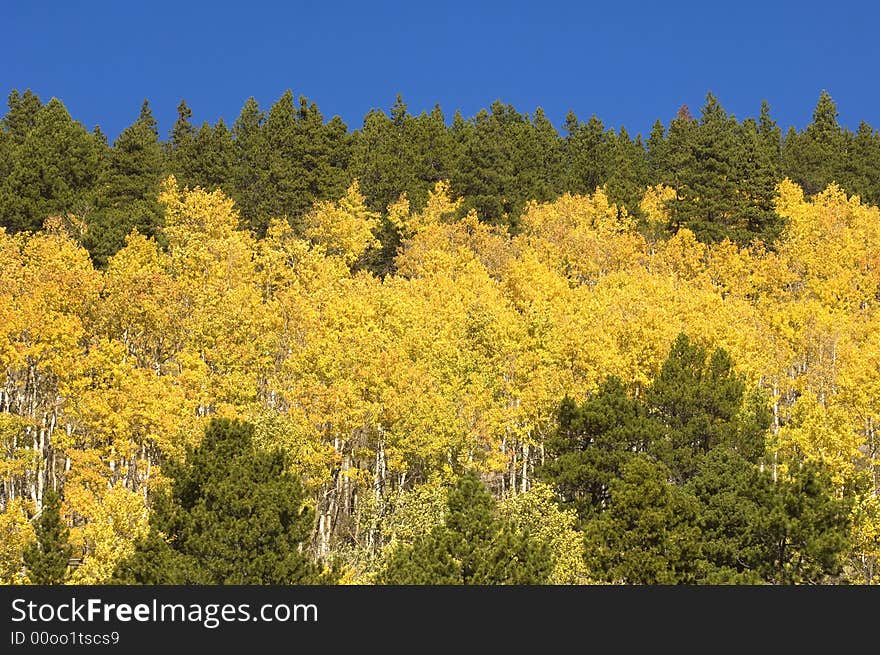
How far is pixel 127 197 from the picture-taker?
95.4 meters

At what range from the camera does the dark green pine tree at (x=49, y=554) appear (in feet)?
117

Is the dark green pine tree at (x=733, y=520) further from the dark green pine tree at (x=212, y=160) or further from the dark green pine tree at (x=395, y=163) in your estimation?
the dark green pine tree at (x=212, y=160)

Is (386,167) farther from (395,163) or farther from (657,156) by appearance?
(657,156)

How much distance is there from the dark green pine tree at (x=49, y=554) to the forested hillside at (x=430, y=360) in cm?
12

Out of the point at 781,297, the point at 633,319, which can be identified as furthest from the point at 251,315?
the point at 781,297

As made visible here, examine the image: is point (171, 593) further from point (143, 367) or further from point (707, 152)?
point (707, 152)

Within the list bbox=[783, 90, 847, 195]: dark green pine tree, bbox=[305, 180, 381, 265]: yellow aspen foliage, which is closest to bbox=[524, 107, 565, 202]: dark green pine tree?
bbox=[305, 180, 381, 265]: yellow aspen foliage

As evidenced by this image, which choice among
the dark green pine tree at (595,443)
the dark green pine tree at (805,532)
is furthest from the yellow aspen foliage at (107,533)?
the dark green pine tree at (805,532)

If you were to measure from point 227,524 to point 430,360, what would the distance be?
22523 millimetres

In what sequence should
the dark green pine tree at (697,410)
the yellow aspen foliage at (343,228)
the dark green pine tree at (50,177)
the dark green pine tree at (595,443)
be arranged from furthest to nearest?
the yellow aspen foliage at (343,228) → the dark green pine tree at (50,177) → the dark green pine tree at (697,410) → the dark green pine tree at (595,443)

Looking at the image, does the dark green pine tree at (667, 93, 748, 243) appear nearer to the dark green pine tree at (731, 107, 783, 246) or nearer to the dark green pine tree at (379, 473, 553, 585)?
the dark green pine tree at (731, 107, 783, 246)

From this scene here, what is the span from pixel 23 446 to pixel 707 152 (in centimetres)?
7037

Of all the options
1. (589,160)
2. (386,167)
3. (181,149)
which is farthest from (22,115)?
(589,160)

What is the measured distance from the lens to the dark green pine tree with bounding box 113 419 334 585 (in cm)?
3634
